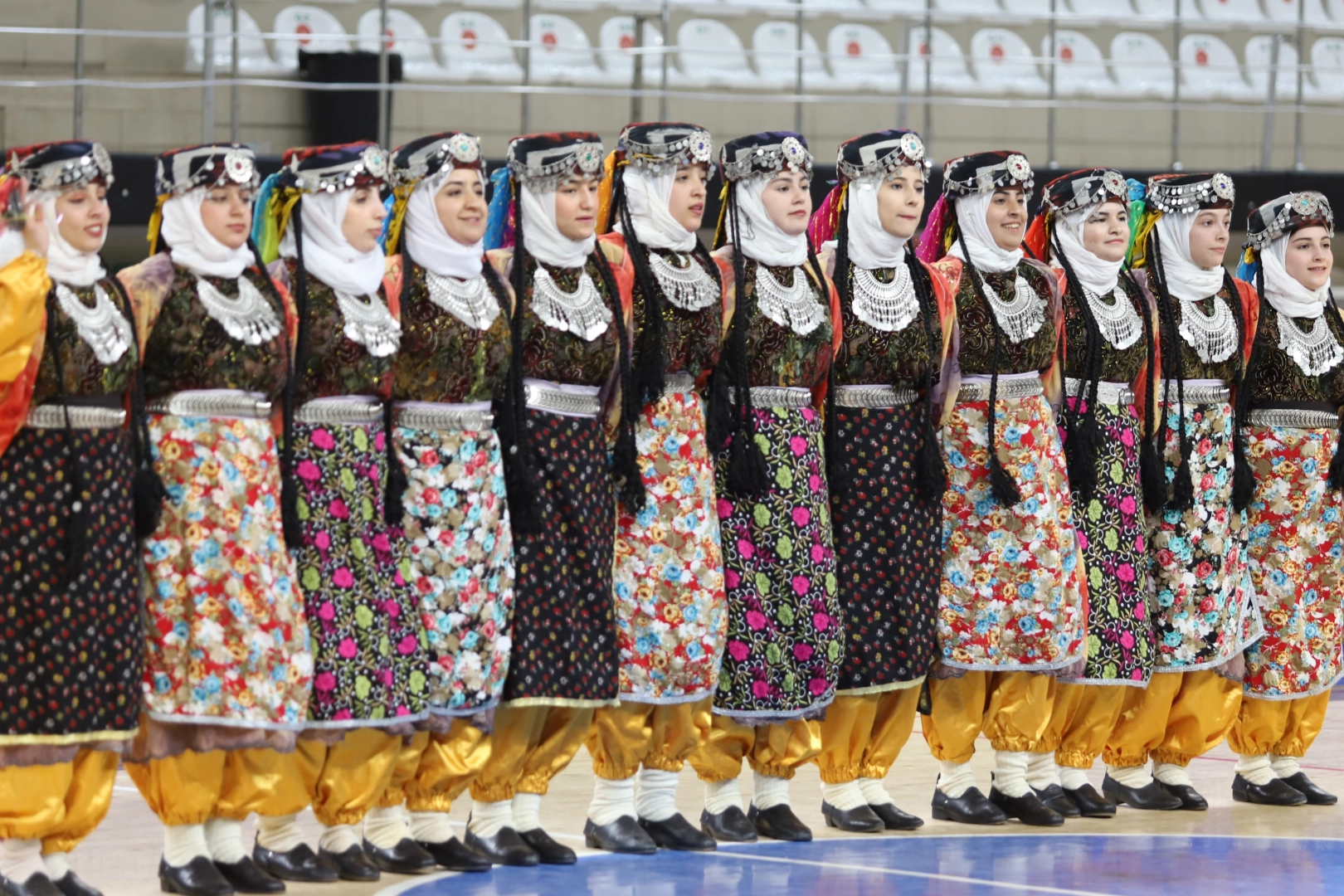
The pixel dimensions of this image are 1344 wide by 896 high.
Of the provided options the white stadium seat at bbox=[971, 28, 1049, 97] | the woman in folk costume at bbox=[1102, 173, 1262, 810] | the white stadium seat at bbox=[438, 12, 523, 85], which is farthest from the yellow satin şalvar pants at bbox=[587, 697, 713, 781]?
the white stadium seat at bbox=[971, 28, 1049, 97]

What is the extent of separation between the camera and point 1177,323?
569 centimetres

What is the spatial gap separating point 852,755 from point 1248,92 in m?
7.54

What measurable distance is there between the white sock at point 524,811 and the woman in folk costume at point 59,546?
3.15 feet

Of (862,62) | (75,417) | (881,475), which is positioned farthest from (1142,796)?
(862,62)

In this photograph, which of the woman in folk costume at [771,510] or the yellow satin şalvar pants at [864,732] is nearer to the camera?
the woman in folk costume at [771,510]

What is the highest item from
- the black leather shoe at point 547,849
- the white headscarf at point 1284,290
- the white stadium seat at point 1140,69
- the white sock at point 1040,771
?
the white stadium seat at point 1140,69

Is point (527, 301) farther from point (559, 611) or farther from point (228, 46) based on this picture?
point (228, 46)

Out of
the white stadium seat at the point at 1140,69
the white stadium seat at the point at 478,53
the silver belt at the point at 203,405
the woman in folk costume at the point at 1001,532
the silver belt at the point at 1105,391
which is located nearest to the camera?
the silver belt at the point at 203,405

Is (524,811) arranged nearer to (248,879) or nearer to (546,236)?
Result: (248,879)

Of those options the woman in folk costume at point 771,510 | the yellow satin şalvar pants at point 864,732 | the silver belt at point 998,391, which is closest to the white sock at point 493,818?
the woman in folk costume at point 771,510

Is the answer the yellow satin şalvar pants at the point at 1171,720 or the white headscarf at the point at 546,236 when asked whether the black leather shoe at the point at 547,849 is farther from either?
the yellow satin şalvar pants at the point at 1171,720

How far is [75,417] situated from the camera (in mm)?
4121


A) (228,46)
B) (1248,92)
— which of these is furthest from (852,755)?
(1248,92)

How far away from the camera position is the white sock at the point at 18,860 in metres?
4.09
